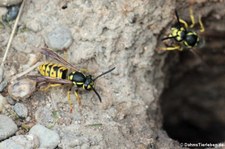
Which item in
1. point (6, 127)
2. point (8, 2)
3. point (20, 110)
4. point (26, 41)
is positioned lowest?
point (6, 127)

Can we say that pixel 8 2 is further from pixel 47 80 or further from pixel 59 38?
pixel 47 80

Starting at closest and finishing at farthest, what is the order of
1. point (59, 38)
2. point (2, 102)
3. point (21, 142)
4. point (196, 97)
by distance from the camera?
1. point (21, 142)
2. point (2, 102)
3. point (59, 38)
4. point (196, 97)

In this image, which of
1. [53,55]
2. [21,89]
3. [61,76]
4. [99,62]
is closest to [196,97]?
[99,62]

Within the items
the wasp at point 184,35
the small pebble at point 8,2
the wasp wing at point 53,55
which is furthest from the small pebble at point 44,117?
the wasp at point 184,35

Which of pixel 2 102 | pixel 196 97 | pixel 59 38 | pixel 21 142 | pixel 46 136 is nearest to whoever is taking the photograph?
pixel 21 142

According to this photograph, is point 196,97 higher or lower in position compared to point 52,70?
lower

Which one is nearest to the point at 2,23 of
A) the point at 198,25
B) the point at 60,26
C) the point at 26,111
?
the point at 60,26

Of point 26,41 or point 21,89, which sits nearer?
point 21,89
